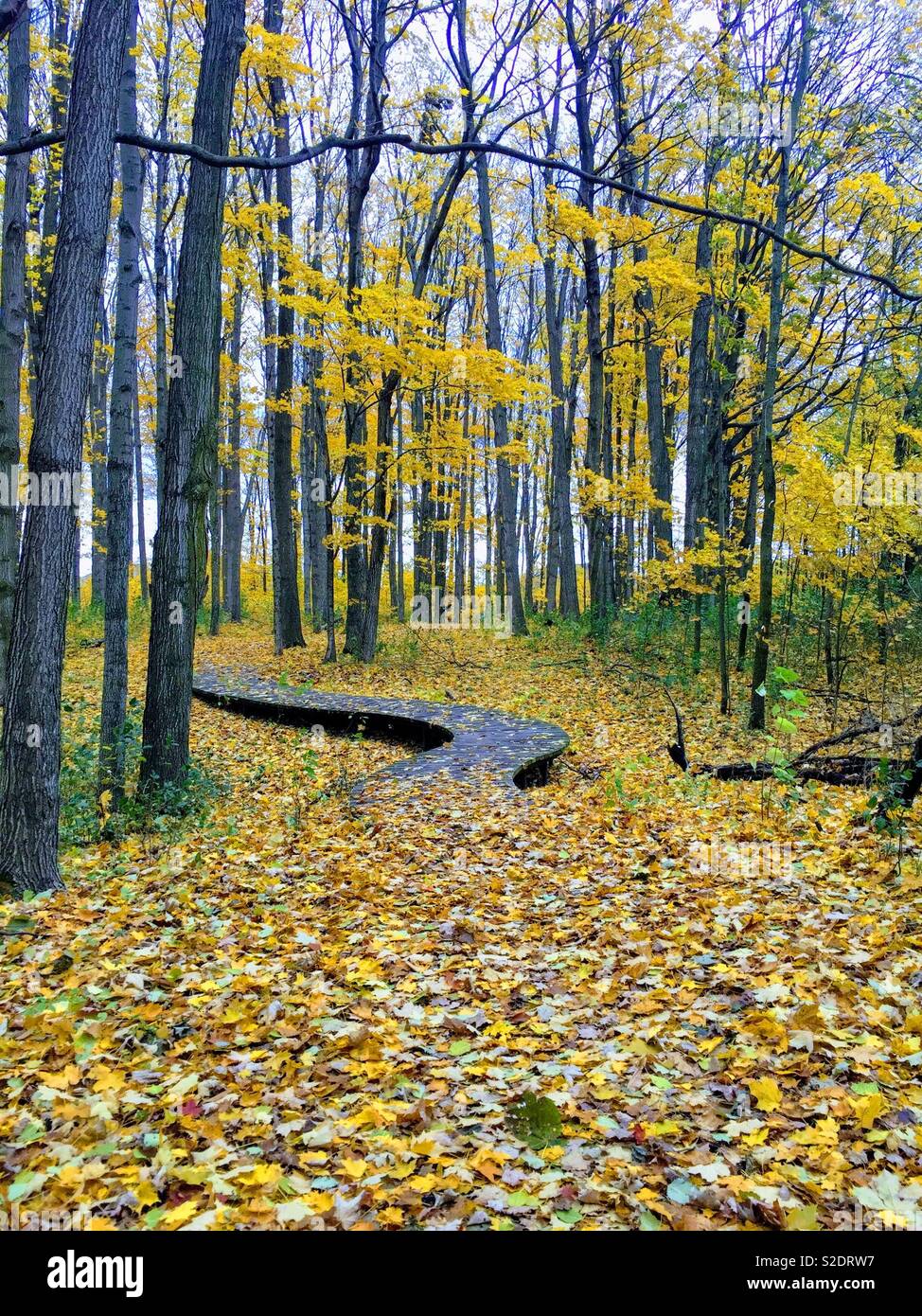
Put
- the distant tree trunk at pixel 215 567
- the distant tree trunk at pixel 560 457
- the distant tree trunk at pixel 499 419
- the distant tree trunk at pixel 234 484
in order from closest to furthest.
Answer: the distant tree trunk at pixel 499 419 → the distant tree trunk at pixel 560 457 → the distant tree trunk at pixel 215 567 → the distant tree trunk at pixel 234 484

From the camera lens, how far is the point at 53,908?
4.56 m

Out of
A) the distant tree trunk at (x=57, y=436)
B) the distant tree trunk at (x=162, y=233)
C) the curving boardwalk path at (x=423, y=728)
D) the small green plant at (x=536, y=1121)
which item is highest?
the distant tree trunk at (x=162, y=233)

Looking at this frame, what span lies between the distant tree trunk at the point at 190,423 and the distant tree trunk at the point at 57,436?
89.5 inches

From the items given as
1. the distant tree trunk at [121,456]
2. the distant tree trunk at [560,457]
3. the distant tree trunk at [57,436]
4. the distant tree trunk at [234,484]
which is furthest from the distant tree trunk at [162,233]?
the distant tree trunk at [560,457]

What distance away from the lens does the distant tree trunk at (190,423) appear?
6.71m

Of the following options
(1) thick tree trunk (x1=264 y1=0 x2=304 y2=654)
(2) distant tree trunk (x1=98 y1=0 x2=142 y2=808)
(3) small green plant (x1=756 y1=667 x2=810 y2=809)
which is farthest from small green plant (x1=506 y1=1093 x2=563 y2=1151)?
(1) thick tree trunk (x1=264 y1=0 x2=304 y2=654)

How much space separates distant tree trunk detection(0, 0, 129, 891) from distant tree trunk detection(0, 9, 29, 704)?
3755 mm

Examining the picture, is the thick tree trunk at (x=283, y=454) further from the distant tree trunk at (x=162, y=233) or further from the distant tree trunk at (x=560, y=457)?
the distant tree trunk at (x=560, y=457)

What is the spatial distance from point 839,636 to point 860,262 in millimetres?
6023

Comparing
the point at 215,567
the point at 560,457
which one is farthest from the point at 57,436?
the point at 215,567

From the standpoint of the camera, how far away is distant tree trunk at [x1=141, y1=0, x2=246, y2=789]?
22.0 ft

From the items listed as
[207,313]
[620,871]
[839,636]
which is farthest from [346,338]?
[620,871]

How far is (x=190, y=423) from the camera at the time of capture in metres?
7.00

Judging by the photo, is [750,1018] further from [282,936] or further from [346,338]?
[346,338]
